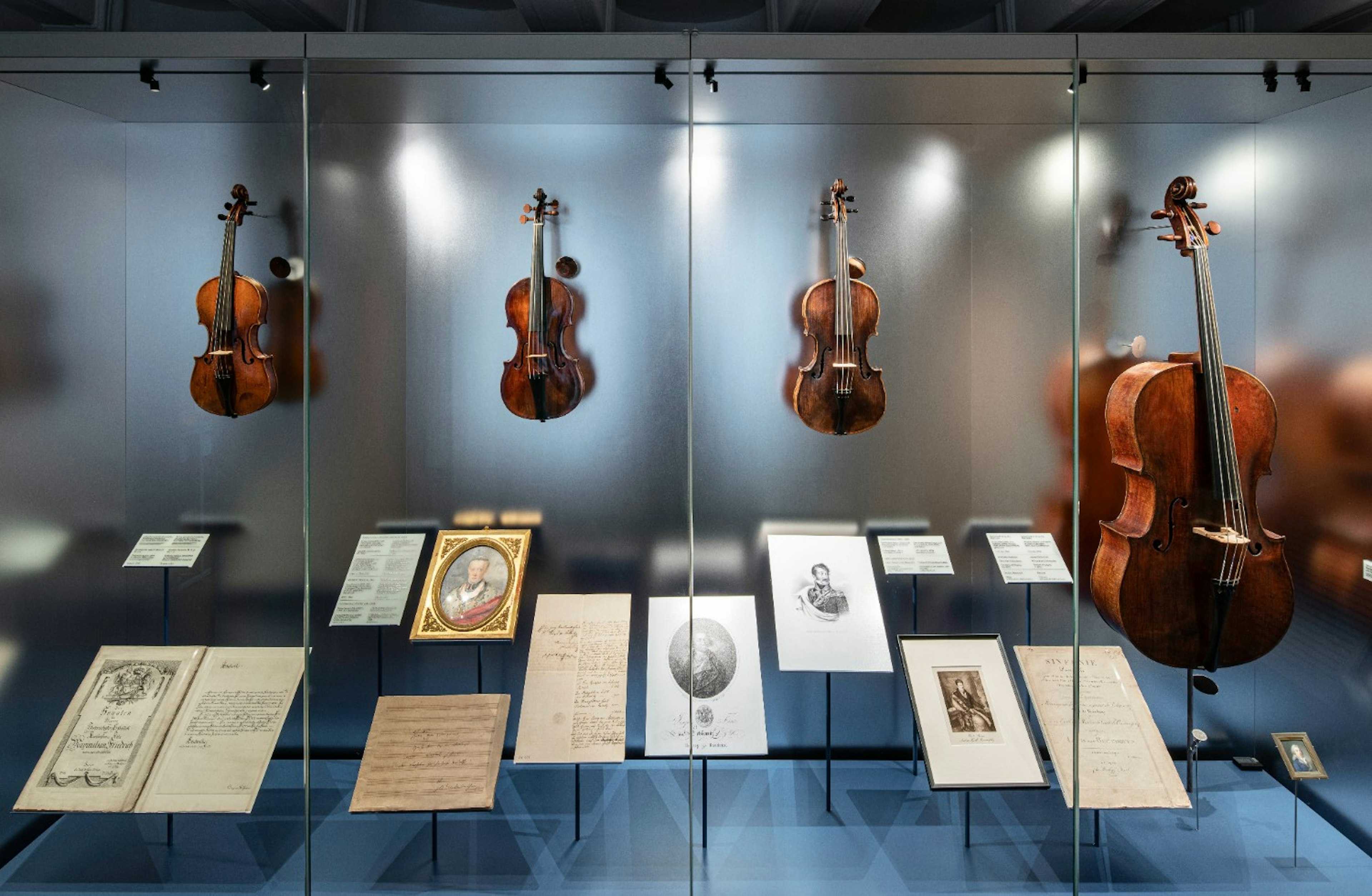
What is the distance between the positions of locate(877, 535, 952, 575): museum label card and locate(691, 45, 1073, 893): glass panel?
2 centimetres

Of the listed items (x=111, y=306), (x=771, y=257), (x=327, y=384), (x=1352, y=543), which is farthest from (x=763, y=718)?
(x=111, y=306)

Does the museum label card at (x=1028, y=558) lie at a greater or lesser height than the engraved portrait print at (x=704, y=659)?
greater

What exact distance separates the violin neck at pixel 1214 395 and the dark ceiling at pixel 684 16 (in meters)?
0.83

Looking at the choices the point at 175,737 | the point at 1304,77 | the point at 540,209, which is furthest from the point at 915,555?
the point at 175,737

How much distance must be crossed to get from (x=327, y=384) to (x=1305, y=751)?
7.79 feet

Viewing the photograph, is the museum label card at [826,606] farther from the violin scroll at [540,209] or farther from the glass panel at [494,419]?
the violin scroll at [540,209]

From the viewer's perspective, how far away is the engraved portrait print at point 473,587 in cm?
154

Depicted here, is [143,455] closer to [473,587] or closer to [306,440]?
[306,440]

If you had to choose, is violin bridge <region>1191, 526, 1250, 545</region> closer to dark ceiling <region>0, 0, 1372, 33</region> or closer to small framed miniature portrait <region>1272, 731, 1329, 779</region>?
small framed miniature portrait <region>1272, 731, 1329, 779</region>

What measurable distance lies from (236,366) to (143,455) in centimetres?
32

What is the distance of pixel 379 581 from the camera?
59.2 inches

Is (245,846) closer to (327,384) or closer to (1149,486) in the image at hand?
(327,384)

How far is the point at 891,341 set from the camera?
1617 mm

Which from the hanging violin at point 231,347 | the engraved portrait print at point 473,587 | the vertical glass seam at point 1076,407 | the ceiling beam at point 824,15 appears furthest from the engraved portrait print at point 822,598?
the ceiling beam at point 824,15
